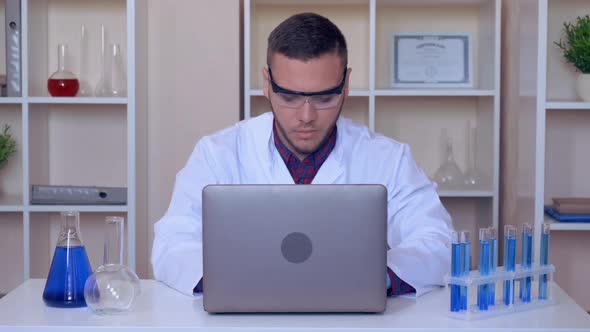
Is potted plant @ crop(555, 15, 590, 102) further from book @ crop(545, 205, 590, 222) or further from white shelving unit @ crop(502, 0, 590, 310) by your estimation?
book @ crop(545, 205, 590, 222)

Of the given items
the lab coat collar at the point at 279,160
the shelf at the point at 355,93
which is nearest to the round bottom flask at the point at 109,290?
the lab coat collar at the point at 279,160

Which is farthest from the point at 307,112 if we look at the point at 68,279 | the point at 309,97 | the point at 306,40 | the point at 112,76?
the point at 112,76

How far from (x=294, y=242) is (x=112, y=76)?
80.1 inches

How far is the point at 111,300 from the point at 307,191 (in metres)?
0.38

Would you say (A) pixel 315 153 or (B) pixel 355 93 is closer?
(A) pixel 315 153

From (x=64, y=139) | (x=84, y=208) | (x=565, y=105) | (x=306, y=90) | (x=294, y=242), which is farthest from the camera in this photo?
(x=64, y=139)

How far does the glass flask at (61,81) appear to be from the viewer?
124 inches

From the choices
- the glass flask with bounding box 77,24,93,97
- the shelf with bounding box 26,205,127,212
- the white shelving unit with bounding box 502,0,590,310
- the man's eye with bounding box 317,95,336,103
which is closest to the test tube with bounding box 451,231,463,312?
the man's eye with bounding box 317,95,336,103

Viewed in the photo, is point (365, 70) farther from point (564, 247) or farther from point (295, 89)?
point (295, 89)

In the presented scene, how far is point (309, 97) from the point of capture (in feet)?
6.02

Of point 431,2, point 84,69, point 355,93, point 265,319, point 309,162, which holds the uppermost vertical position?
point 431,2

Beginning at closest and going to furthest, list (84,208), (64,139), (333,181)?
(333,181) < (84,208) < (64,139)

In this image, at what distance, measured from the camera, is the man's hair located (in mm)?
1879

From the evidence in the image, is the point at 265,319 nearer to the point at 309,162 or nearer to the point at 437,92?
the point at 309,162
